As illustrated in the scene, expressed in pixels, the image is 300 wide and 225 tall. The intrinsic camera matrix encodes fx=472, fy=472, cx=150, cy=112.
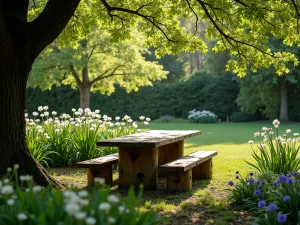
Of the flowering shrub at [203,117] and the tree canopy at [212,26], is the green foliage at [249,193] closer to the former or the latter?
the tree canopy at [212,26]

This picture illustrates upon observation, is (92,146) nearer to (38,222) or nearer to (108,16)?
(108,16)

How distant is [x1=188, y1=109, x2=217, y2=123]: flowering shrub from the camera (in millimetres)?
31844

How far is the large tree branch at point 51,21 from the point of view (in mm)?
6289

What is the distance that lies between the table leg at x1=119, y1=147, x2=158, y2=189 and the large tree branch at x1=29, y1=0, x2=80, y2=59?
7.05ft

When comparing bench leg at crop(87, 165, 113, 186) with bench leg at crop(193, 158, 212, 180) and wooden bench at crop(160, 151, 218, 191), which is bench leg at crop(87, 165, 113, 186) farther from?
bench leg at crop(193, 158, 212, 180)

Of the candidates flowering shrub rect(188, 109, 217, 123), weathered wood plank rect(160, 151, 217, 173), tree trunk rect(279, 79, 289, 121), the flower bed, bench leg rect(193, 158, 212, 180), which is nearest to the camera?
the flower bed

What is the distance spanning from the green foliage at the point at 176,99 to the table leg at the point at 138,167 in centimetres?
2776

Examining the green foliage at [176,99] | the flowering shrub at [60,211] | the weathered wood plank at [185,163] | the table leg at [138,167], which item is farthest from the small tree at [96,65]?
the flowering shrub at [60,211]

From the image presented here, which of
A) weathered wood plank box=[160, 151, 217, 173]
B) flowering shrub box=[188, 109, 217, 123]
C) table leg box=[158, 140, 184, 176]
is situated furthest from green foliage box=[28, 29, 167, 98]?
weathered wood plank box=[160, 151, 217, 173]

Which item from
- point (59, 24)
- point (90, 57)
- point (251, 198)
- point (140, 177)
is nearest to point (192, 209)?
point (251, 198)

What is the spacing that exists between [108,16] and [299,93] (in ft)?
83.9

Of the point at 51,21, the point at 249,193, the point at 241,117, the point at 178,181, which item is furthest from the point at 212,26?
the point at 241,117

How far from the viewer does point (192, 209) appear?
580 cm

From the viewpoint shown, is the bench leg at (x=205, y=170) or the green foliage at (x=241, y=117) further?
the green foliage at (x=241, y=117)
